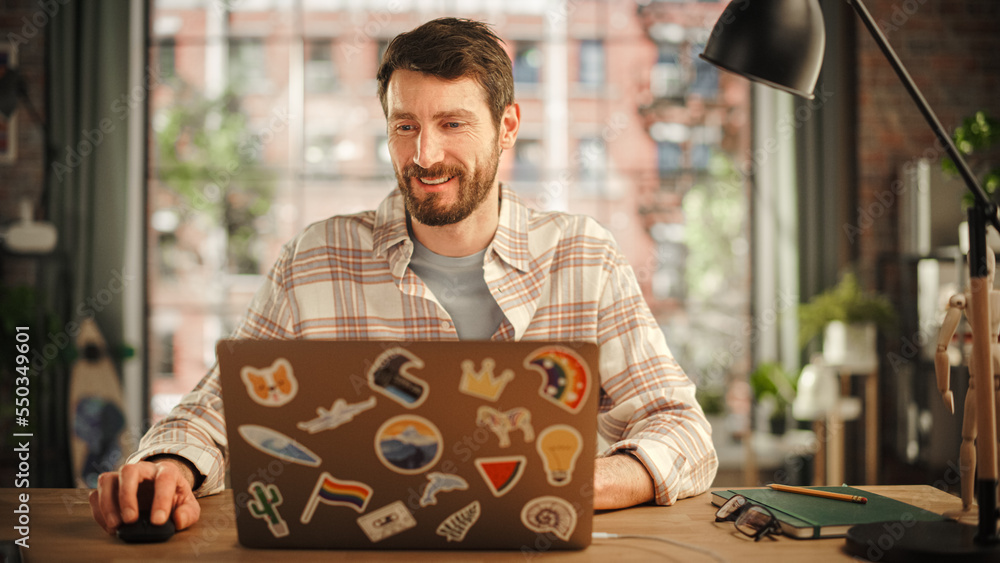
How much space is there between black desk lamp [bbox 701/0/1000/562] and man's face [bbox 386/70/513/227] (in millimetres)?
558

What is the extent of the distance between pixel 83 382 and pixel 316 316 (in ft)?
8.50

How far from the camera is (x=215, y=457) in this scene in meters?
1.27

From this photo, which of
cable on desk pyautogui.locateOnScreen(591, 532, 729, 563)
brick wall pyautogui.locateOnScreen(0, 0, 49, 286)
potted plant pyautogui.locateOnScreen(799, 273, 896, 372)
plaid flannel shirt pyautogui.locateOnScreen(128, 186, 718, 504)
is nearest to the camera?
cable on desk pyautogui.locateOnScreen(591, 532, 729, 563)

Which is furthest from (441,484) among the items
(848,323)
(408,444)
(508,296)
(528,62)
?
(528,62)

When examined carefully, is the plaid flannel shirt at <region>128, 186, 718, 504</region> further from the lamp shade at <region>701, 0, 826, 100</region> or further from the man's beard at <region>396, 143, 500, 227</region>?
the lamp shade at <region>701, 0, 826, 100</region>

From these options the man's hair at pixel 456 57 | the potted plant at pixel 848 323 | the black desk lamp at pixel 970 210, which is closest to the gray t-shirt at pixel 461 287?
the man's hair at pixel 456 57

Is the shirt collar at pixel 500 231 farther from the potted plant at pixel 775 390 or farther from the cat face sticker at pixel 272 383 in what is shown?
the potted plant at pixel 775 390

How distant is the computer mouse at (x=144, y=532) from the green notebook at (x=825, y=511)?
79 cm

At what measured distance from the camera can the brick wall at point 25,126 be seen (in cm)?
379

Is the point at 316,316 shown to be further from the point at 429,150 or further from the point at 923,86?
the point at 923,86

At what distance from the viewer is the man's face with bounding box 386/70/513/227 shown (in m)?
1.56

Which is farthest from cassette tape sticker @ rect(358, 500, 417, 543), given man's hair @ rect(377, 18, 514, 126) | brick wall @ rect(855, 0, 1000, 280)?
brick wall @ rect(855, 0, 1000, 280)

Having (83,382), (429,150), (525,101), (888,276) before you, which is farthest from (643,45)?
(83,382)

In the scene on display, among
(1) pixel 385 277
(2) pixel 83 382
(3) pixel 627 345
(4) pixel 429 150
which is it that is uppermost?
(4) pixel 429 150
